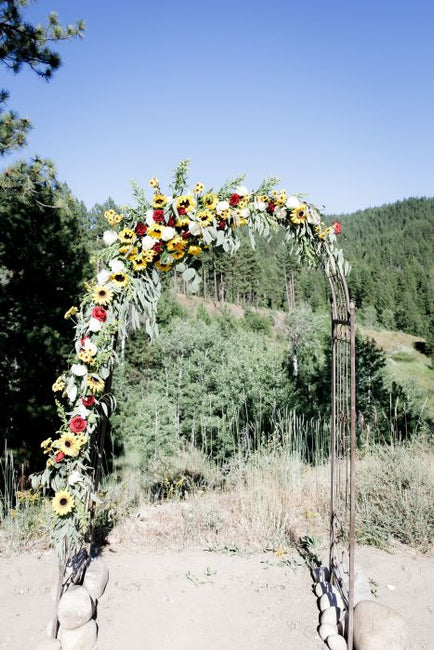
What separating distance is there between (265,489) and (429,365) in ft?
113

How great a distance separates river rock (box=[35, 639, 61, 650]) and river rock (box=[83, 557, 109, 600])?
1.30ft

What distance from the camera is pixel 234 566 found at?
3.07 meters

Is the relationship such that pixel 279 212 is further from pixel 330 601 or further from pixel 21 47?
pixel 21 47

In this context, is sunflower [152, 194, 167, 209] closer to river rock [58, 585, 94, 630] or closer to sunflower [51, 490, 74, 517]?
sunflower [51, 490, 74, 517]

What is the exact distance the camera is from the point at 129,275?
8.18ft

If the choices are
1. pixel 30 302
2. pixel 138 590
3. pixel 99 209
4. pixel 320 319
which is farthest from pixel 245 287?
pixel 138 590

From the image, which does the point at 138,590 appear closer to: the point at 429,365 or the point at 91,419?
the point at 91,419

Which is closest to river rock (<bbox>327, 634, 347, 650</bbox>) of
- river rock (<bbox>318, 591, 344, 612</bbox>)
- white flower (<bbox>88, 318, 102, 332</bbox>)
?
river rock (<bbox>318, 591, 344, 612</bbox>)

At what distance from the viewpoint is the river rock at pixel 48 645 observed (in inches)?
85.1

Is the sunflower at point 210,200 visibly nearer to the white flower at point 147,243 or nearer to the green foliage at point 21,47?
the white flower at point 147,243

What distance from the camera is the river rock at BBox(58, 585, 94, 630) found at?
2.28 meters

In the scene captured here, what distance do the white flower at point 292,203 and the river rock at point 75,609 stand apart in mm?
2562

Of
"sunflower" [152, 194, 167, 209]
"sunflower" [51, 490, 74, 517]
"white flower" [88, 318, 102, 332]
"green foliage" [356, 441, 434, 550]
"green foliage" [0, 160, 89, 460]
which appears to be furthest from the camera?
"green foliage" [0, 160, 89, 460]

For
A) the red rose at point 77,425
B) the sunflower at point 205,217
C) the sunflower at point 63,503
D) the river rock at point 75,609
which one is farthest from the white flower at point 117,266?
the river rock at point 75,609
